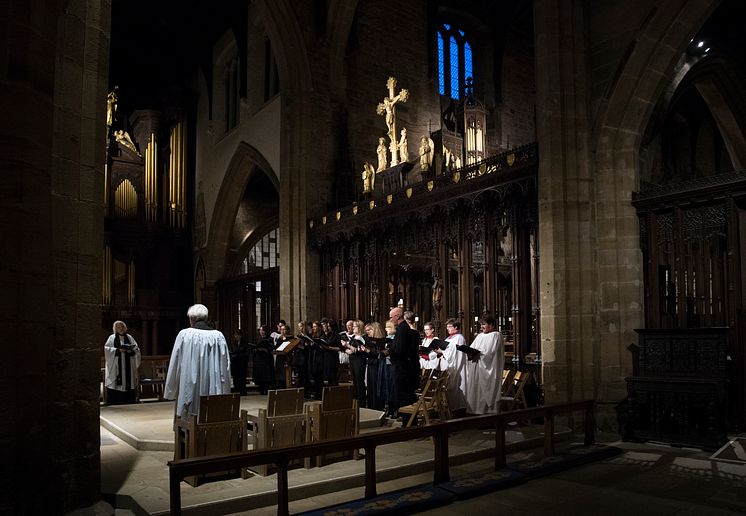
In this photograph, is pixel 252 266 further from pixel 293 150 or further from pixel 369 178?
pixel 369 178

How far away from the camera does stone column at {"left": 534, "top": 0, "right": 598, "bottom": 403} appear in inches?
344

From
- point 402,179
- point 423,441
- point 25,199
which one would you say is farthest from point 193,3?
point 25,199

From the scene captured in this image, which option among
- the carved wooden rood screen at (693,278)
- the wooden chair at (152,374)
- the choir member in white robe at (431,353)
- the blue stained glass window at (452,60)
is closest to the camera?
the carved wooden rood screen at (693,278)

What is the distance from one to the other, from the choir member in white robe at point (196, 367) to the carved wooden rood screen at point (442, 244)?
13.5ft

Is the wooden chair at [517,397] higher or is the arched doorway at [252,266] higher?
the arched doorway at [252,266]

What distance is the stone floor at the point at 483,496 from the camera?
5117 mm

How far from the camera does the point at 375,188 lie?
1435cm

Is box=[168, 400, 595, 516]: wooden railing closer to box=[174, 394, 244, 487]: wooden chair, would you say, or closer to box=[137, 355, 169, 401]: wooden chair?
box=[174, 394, 244, 487]: wooden chair

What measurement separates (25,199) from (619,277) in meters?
7.71

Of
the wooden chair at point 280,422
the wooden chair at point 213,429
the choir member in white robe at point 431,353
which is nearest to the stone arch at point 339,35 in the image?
the choir member in white robe at point 431,353

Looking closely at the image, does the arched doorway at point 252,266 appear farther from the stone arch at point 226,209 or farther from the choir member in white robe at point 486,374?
the choir member in white robe at point 486,374

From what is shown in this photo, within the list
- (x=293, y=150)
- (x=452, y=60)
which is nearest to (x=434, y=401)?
(x=293, y=150)

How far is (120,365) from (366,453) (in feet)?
24.5

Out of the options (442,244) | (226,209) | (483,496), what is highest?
(226,209)
